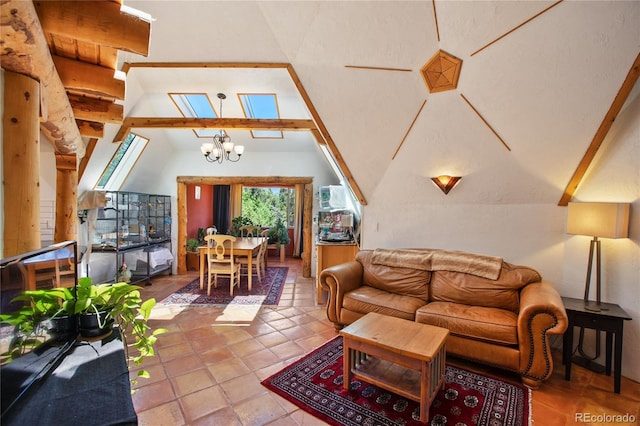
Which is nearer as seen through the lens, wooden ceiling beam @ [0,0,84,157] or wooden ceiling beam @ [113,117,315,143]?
wooden ceiling beam @ [0,0,84,157]

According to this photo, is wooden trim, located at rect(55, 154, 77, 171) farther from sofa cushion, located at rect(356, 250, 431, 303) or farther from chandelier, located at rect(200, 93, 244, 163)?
sofa cushion, located at rect(356, 250, 431, 303)

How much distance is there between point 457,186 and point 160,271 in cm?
525

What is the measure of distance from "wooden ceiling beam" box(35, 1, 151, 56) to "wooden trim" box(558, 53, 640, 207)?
313 centimetres

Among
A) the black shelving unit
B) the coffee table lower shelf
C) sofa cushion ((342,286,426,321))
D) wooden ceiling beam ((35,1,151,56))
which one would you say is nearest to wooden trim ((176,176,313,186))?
the black shelving unit

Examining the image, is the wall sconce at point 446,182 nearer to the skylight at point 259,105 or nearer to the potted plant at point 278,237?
the skylight at point 259,105

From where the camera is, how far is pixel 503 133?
2.68 m

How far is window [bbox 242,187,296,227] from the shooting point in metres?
8.44

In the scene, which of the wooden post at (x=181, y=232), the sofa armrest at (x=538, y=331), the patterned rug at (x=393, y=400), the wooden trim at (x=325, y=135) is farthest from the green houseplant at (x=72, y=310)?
the wooden post at (x=181, y=232)

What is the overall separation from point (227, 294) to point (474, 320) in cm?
341

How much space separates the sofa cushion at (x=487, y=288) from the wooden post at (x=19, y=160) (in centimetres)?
314

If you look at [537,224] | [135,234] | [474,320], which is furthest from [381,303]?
[135,234]

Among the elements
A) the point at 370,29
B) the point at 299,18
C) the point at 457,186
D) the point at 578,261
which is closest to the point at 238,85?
the point at 299,18

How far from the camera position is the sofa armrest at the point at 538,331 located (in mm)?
2082

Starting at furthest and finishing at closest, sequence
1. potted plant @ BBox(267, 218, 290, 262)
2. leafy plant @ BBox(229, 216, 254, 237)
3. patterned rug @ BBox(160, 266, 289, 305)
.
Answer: potted plant @ BBox(267, 218, 290, 262), leafy plant @ BBox(229, 216, 254, 237), patterned rug @ BBox(160, 266, 289, 305)
